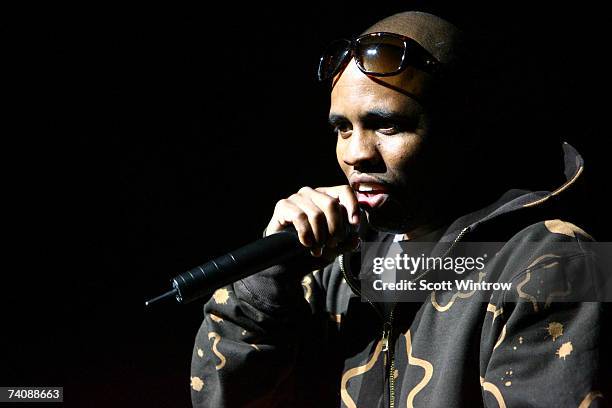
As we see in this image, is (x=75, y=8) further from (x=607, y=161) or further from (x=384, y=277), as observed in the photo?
(x=607, y=161)

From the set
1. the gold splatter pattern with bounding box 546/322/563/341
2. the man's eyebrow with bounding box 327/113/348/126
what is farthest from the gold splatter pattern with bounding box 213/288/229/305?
the gold splatter pattern with bounding box 546/322/563/341

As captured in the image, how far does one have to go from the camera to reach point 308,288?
1.42 metres

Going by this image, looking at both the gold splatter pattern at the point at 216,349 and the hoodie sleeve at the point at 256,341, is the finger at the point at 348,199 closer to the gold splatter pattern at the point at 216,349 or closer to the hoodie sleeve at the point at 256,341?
the hoodie sleeve at the point at 256,341

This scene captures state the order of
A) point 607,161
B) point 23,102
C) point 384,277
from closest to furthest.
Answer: point 384,277 < point 607,161 < point 23,102

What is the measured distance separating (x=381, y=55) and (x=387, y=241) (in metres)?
0.37

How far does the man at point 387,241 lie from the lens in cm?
107

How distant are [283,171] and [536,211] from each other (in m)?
0.83

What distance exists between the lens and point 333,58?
1.33 metres

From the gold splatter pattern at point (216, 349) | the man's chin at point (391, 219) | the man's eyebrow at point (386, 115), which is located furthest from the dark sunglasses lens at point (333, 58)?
the gold splatter pattern at point (216, 349)

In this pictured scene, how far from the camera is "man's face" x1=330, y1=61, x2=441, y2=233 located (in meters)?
1.21

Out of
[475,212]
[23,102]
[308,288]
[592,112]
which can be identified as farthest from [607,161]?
[23,102]

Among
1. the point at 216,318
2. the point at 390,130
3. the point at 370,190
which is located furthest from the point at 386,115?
the point at 216,318

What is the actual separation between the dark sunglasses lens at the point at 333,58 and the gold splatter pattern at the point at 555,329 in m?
0.59

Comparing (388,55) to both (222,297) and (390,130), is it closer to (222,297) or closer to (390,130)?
(390,130)
